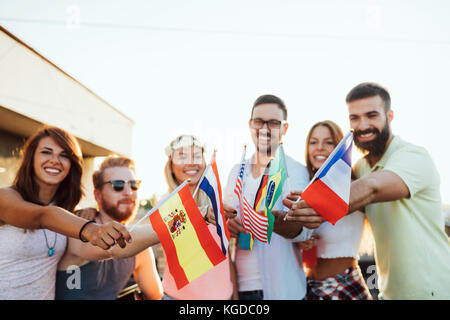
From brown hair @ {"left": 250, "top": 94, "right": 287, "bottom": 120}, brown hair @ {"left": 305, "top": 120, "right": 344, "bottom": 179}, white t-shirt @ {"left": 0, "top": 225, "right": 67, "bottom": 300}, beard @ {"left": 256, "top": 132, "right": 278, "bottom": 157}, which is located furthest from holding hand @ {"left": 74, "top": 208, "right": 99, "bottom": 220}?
brown hair @ {"left": 305, "top": 120, "right": 344, "bottom": 179}

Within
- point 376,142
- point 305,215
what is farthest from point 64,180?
point 376,142

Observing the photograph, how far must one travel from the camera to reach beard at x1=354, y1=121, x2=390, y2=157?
2.49 metres

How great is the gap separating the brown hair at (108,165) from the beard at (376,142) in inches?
91.5

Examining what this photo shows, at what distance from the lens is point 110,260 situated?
8.95 feet

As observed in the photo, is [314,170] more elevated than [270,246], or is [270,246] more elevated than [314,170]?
[314,170]

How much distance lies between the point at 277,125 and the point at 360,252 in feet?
4.69

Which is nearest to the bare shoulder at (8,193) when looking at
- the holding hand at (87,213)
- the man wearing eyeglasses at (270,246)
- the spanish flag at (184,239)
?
the holding hand at (87,213)

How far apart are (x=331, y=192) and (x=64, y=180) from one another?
7.69 feet

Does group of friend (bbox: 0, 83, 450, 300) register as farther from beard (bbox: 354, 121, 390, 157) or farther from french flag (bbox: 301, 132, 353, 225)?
french flag (bbox: 301, 132, 353, 225)

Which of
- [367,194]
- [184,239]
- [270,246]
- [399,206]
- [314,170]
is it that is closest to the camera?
[184,239]

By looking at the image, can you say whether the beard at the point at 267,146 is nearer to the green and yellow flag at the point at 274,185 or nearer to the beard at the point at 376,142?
the green and yellow flag at the point at 274,185

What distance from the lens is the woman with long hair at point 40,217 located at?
79.3 inches

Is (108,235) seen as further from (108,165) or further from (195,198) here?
(108,165)
